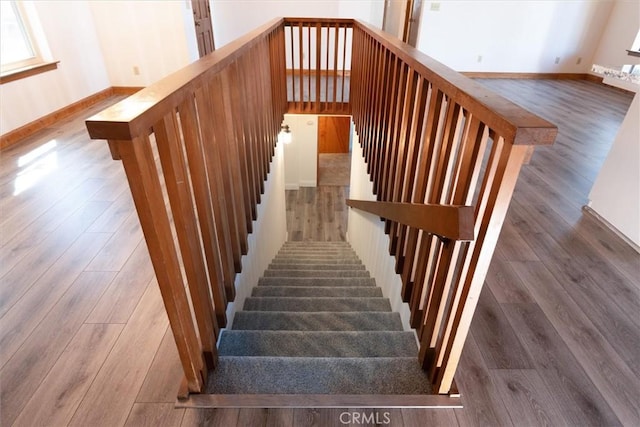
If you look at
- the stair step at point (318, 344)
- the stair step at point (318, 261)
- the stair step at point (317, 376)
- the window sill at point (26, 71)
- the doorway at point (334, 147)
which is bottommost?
the doorway at point (334, 147)

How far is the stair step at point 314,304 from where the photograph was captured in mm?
2232

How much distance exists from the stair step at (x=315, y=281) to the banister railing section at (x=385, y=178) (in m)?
0.76

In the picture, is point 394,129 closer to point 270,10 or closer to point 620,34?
point 270,10

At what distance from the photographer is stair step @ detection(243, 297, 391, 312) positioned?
223 cm

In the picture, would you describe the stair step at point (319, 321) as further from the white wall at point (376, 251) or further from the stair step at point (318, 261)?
the stair step at point (318, 261)

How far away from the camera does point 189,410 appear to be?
126cm

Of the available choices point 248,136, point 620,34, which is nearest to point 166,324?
point 248,136

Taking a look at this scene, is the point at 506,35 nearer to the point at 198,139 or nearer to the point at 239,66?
the point at 239,66

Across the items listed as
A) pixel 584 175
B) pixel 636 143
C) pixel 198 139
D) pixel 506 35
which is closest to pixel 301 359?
pixel 198 139

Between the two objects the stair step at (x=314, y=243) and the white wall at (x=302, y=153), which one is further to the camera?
the white wall at (x=302, y=153)

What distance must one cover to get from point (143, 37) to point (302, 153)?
3094 millimetres

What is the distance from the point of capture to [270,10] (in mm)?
6027

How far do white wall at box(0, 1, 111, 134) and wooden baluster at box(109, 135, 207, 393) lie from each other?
150 inches

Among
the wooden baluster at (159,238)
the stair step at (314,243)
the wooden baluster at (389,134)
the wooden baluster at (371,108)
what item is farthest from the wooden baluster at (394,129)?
the stair step at (314,243)
